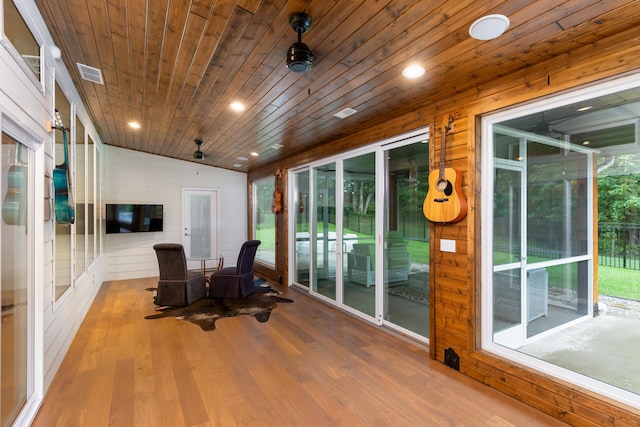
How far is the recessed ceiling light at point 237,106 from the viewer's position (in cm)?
325

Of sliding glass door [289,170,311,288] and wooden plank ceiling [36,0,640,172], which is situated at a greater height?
wooden plank ceiling [36,0,640,172]

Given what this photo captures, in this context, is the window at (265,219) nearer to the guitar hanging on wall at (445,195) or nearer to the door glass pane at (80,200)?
the door glass pane at (80,200)

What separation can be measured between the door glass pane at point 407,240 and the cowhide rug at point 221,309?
172 cm

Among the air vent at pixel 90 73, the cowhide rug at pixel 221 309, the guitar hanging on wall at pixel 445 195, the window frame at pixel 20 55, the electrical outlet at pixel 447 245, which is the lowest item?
the cowhide rug at pixel 221 309

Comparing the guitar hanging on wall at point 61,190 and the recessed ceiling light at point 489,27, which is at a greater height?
the recessed ceiling light at point 489,27

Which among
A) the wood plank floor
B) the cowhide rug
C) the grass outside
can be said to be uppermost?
the grass outside

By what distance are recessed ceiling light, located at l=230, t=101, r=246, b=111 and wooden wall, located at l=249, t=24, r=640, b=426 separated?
163cm

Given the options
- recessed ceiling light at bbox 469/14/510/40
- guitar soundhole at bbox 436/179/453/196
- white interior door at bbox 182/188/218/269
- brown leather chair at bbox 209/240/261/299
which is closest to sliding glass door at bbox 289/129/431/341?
guitar soundhole at bbox 436/179/453/196

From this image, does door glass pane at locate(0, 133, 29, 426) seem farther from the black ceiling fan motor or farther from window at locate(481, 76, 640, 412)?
window at locate(481, 76, 640, 412)

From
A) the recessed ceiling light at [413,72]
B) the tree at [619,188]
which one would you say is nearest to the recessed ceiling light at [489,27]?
the recessed ceiling light at [413,72]

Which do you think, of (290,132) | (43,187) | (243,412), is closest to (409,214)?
(290,132)

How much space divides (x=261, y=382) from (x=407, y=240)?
2.05 m

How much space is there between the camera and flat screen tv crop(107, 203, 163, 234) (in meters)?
6.30

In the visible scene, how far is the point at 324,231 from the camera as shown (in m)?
4.97
